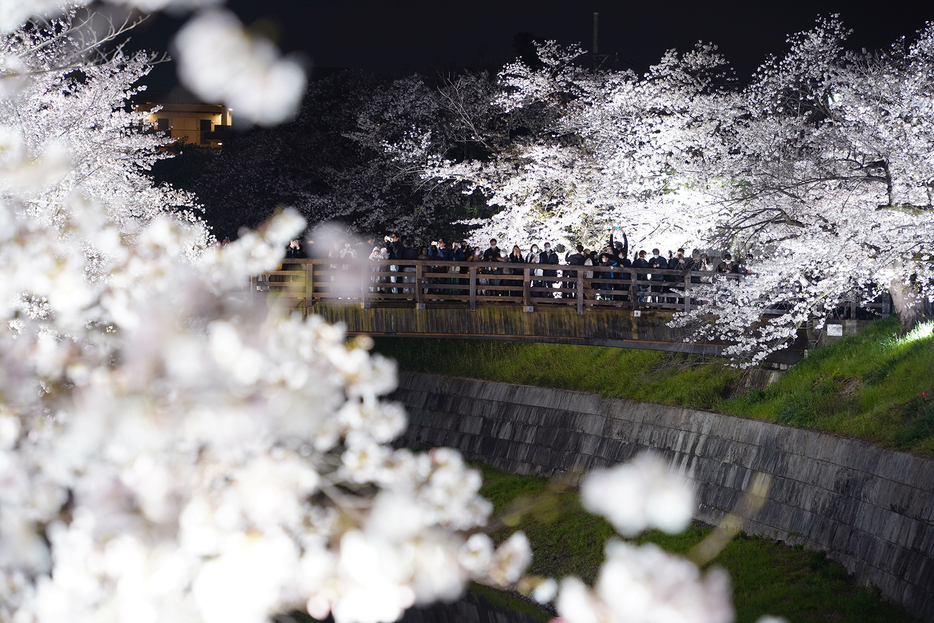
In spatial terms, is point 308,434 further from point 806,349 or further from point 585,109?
point 585,109

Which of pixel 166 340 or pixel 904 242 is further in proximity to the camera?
pixel 904 242

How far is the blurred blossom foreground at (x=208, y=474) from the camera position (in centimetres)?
358

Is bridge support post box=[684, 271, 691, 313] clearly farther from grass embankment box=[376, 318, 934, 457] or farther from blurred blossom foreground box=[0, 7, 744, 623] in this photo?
blurred blossom foreground box=[0, 7, 744, 623]

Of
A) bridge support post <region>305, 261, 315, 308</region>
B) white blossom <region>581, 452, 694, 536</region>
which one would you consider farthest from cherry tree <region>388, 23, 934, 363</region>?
bridge support post <region>305, 261, 315, 308</region>

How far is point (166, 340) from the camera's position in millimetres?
3836

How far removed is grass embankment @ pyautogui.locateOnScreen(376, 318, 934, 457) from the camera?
1266 cm

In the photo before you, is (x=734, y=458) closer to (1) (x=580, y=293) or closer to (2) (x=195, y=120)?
(1) (x=580, y=293)

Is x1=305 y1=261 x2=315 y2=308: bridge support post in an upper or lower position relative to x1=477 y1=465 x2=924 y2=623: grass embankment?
upper

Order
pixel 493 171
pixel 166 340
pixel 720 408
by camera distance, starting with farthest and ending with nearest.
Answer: pixel 493 171 < pixel 720 408 < pixel 166 340

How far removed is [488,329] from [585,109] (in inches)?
349

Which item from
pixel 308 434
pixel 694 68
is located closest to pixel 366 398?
pixel 308 434

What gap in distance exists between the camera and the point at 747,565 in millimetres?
13109

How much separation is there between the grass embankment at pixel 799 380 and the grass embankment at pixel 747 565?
1.75 m

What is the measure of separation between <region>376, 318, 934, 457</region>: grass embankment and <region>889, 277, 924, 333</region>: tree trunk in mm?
261
